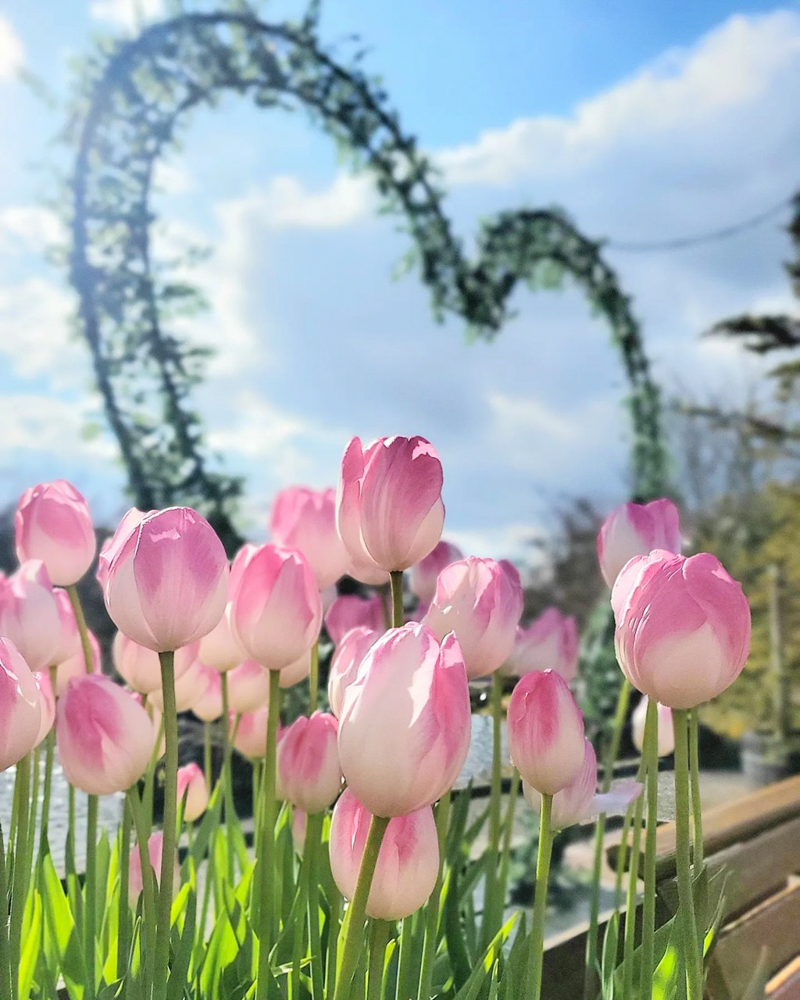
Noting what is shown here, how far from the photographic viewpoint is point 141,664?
0.59m

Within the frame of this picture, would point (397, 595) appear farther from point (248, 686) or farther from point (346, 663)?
point (248, 686)

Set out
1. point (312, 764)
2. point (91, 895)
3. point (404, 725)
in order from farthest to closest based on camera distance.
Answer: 1. point (91, 895)
2. point (312, 764)
3. point (404, 725)

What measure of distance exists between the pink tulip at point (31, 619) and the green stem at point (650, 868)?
308mm

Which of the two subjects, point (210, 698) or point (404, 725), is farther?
point (210, 698)

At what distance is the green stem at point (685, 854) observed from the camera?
37 cm

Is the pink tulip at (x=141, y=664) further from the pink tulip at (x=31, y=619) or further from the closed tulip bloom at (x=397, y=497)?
the closed tulip bloom at (x=397, y=497)

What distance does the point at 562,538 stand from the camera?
20.1 feet

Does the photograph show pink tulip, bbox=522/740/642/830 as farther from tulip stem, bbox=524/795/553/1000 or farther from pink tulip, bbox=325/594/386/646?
pink tulip, bbox=325/594/386/646

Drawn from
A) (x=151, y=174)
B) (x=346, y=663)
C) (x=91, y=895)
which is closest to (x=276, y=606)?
(x=346, y=663)

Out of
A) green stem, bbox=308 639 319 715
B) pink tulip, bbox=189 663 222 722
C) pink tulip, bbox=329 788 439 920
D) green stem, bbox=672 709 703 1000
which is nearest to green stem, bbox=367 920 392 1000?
pink tulip, bbox=329 788 439 920

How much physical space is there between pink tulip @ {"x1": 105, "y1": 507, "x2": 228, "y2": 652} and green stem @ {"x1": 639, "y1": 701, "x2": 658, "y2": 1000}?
0.20 metres

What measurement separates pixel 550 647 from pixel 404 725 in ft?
1.05

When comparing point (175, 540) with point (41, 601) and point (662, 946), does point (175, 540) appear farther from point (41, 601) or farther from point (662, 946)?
point (662, 946)

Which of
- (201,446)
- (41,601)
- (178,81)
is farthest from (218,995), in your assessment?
(178,81)
